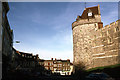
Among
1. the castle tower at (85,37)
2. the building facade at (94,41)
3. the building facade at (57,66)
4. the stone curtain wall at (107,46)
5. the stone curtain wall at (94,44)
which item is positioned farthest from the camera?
the building facade at (57,66)

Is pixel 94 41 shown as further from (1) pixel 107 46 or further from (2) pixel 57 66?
(2) pixel 57 66

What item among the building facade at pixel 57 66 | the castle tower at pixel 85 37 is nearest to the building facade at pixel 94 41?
the castle tower at pixel 85 37

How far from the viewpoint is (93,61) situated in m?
32.5

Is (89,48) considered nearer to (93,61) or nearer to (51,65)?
(93,61)

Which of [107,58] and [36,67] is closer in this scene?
[107,58]

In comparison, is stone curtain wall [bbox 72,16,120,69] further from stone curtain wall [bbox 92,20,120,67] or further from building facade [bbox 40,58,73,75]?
building facade [bbox 40,58,73,75]

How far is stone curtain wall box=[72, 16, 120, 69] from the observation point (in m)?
28.1

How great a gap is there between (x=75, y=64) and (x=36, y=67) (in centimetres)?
2462

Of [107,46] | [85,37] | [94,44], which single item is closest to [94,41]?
[94,44]

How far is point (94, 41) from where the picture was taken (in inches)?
1300

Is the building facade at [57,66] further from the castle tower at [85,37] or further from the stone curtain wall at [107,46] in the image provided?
the stone curtain wall at [107,46]

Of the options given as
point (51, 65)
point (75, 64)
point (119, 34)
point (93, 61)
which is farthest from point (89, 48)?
point (51, 65)

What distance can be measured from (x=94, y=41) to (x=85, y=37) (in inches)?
99.6

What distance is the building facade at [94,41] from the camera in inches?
1109
